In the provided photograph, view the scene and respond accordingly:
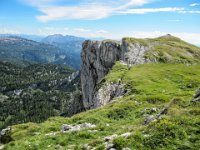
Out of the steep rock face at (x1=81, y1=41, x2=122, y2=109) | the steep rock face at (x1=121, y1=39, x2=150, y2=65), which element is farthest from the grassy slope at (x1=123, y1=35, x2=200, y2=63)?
the steep rock face at (x1=81, y1=41, x2=122, y2=109)

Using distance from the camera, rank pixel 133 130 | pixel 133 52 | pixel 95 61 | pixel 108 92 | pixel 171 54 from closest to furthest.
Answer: pixel 133 130
pixel 108 92
pixel 133 52
pixel 171 54
pixel 95 61

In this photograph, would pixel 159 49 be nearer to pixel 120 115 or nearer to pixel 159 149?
pixel 120 115

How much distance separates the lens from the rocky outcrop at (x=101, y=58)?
97.1 meters

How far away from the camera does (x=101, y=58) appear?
111 meters

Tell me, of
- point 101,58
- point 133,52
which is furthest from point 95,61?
point 133,52

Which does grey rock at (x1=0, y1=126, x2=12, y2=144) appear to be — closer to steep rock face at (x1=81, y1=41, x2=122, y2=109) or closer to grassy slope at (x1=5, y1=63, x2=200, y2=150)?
grassy slope at (x1=5, y1=63, x2=200, y2=150)

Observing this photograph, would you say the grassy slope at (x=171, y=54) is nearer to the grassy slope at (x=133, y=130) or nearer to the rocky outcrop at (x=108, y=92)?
the rocky outcrop at (x=108, y=92)

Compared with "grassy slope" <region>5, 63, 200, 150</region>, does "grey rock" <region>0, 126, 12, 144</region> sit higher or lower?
lower

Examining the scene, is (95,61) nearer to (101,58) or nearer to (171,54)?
(101,58)

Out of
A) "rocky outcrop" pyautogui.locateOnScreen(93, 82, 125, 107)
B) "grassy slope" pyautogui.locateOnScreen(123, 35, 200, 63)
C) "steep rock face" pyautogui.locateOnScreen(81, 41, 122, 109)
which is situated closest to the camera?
"rocky outcrop" pyautogui.locateOnScreen(93, 82, 125, 107)

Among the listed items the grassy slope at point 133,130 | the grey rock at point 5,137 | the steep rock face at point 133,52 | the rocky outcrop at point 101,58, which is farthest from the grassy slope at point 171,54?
the grey rock at point 5,137

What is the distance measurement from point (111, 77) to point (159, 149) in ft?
161

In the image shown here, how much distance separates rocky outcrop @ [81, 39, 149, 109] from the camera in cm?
9707

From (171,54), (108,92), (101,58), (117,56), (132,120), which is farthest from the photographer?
(101,58)
